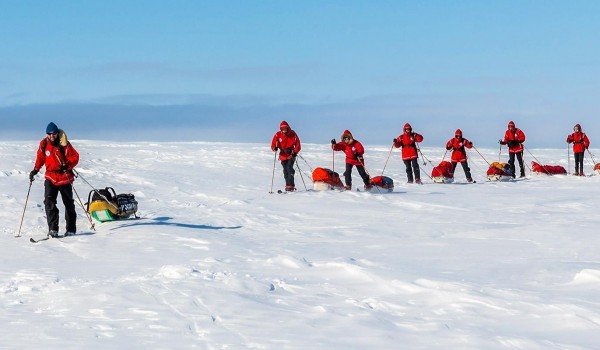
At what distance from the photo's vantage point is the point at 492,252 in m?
10.7

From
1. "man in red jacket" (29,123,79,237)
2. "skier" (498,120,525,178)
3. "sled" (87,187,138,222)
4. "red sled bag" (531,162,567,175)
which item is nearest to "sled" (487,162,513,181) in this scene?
"skier" (498,120,525,178)

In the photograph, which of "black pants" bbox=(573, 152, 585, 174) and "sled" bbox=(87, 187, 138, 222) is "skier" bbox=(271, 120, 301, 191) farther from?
"black pants" bbox=(573, 152, 585, 174)

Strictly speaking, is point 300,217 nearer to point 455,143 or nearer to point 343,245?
point 343,245

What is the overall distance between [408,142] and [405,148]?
10.4 inches

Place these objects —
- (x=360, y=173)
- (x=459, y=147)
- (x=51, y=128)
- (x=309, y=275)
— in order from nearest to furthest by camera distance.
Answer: (x=309, y=275) → (x=51, y=128) → (x=360, y=173) → (x=459, y=147)

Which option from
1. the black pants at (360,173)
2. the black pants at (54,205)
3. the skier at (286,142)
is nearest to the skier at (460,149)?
the black pants at (360,173)

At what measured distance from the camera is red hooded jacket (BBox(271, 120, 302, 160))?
19234 mm

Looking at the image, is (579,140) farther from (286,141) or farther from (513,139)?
(286,141)

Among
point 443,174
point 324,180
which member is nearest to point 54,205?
point 324,180

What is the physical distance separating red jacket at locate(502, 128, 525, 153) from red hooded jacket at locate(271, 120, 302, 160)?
9264mm

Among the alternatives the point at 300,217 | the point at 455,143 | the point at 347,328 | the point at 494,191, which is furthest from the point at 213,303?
the point at 455,143

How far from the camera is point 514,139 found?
25766mm

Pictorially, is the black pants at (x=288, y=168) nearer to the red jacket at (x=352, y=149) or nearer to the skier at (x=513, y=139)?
the red jacket at (x=352, y=149)

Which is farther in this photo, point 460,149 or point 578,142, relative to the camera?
point 578,142
